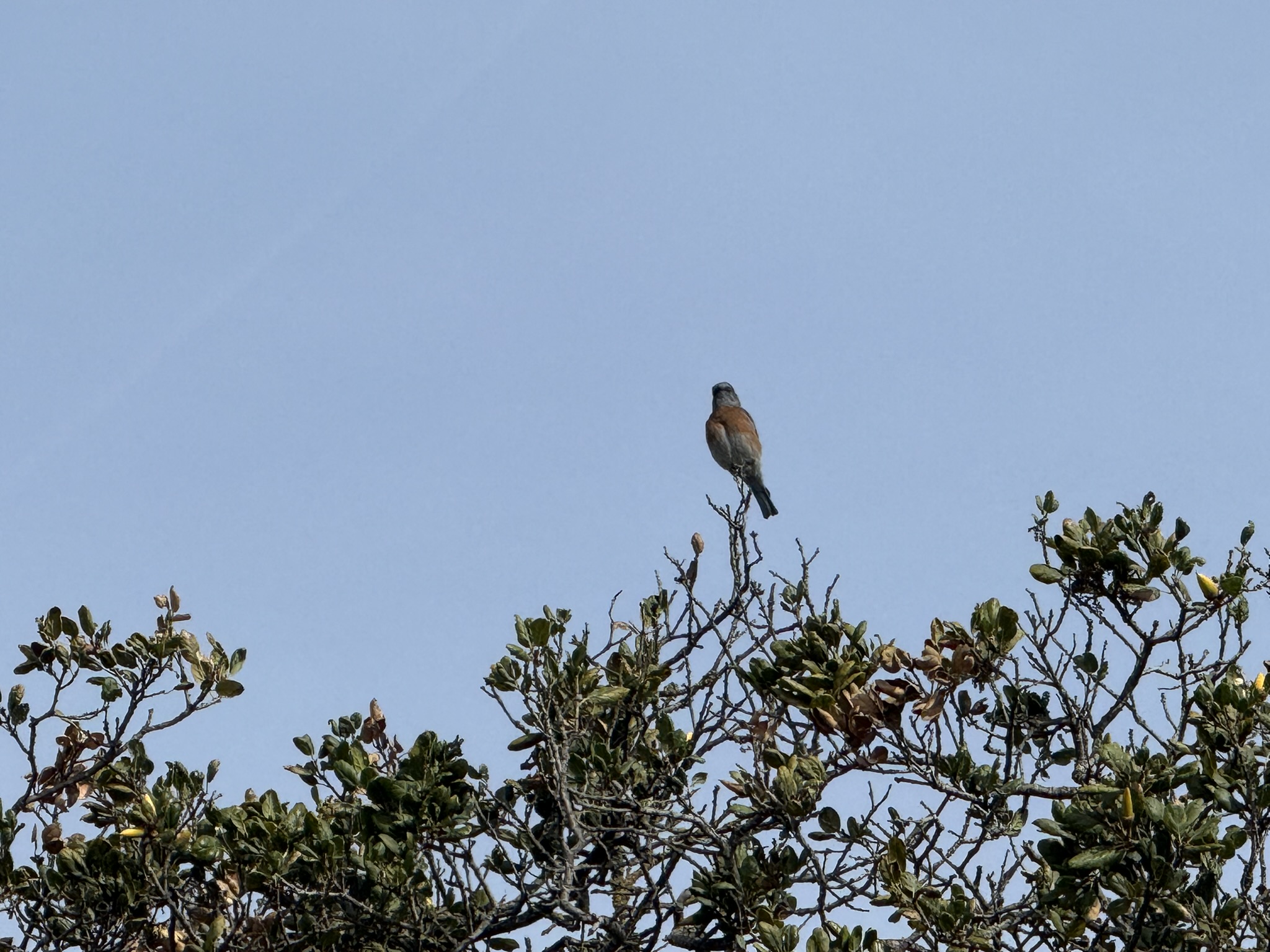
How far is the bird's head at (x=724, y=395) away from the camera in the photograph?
12258mm

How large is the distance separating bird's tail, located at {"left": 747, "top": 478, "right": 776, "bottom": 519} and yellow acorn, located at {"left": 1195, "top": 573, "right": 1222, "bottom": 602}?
6663 millimetres

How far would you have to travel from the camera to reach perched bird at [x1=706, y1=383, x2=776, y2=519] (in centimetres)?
1138

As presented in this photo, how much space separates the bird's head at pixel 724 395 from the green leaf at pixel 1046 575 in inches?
285

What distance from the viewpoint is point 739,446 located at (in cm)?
1136

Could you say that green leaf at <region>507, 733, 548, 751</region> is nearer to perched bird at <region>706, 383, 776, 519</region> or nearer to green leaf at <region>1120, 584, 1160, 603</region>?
green leaf at <region>1120, 584, 1160, 603</region>

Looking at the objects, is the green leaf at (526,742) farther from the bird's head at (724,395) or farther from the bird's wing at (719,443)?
the bird's head at (724,395)

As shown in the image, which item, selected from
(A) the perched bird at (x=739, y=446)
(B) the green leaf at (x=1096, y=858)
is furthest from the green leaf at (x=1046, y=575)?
(A) the perched bird at (x=739, y=446)

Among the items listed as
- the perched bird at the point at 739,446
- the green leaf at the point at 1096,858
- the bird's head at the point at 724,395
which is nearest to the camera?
the green leaf at the point at 1096,858

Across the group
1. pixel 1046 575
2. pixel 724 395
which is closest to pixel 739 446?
pixel 724 395

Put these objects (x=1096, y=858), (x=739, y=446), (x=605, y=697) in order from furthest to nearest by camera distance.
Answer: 1. (x=739, y=446)
2. (x=605, y=697)
3. (x=1096, y=858)

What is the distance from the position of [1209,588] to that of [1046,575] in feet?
1.78

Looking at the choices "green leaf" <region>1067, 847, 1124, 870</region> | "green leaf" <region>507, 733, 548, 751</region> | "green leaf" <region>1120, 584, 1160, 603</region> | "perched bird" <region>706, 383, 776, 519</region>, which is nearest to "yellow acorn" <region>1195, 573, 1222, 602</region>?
"green leaf" <region>1120, 584, 1160, 603</region>

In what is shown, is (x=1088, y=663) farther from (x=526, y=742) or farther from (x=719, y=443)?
(x=719, y=443)

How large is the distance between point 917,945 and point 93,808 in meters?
3.10
